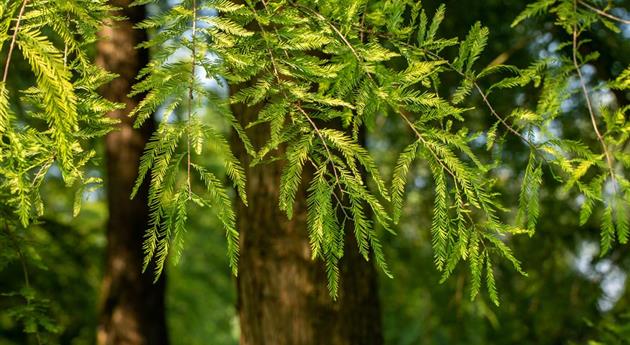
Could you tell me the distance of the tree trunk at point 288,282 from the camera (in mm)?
3471

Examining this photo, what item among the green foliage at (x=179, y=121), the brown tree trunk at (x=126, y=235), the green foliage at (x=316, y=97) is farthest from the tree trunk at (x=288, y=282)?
the brown tree trunk at (x=126, y=235)

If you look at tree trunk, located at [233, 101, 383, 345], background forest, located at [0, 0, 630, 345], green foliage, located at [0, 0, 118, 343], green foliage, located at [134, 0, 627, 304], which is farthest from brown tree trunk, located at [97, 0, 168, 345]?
green foliage, located at [134, 0, 627, 304]

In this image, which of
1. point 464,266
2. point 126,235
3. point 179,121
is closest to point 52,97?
point 179,121

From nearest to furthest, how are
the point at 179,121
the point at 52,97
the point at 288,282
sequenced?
1. the point at 52,97
2. the point at 179,121
3. the point at 288,282

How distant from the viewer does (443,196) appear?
2250 mm

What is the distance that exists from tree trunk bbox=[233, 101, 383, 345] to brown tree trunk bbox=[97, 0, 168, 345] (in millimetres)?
2305

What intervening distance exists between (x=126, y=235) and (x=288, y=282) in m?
2.63

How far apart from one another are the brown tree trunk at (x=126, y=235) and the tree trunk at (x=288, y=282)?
7.56ft

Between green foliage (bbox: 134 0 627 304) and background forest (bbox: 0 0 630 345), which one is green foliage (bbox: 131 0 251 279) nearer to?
green foliage (bbox: 134 0 627 304)

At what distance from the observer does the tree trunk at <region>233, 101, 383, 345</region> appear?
3471 millimetres

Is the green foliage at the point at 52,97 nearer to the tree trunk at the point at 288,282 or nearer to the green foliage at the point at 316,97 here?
the green foliage at the point at 316,97

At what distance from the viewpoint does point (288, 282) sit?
3.50 meters

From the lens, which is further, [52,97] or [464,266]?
[464,266]

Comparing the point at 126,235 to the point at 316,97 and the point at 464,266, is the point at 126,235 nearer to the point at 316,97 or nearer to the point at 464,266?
the point at 464,266
